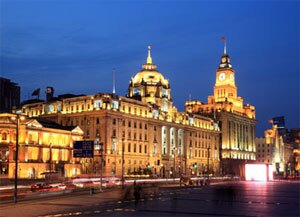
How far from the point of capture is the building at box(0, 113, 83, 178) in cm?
9338

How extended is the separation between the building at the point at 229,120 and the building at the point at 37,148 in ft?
→ 243

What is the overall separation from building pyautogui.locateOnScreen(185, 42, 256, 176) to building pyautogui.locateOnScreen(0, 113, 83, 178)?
73925mm

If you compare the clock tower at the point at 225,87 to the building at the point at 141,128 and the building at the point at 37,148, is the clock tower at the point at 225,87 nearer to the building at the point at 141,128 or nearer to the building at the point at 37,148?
the building at the point at 141,128

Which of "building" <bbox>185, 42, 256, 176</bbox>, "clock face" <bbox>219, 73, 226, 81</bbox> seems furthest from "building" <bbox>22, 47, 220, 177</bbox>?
"clock face" <bbox>219, 73, 226, 81</bbox>

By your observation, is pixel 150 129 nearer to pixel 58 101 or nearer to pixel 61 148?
pixel 58 101

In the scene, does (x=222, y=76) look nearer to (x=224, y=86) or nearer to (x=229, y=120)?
(x=224, y=86)

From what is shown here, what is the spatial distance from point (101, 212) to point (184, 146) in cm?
11683

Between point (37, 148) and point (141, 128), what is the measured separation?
1530 inches

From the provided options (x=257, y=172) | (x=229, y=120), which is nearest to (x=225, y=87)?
(x=229, y=120)

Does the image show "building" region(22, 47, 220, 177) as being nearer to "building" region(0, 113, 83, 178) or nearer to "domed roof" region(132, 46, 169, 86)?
"domed roof" region(132, 46, 169, 86)

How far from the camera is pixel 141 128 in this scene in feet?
434

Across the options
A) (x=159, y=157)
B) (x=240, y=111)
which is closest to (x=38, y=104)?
(x=159, y=157)

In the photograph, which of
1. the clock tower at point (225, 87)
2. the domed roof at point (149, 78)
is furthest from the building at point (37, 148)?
the clock tower at point (225, 87)

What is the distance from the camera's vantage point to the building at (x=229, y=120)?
180750mm
